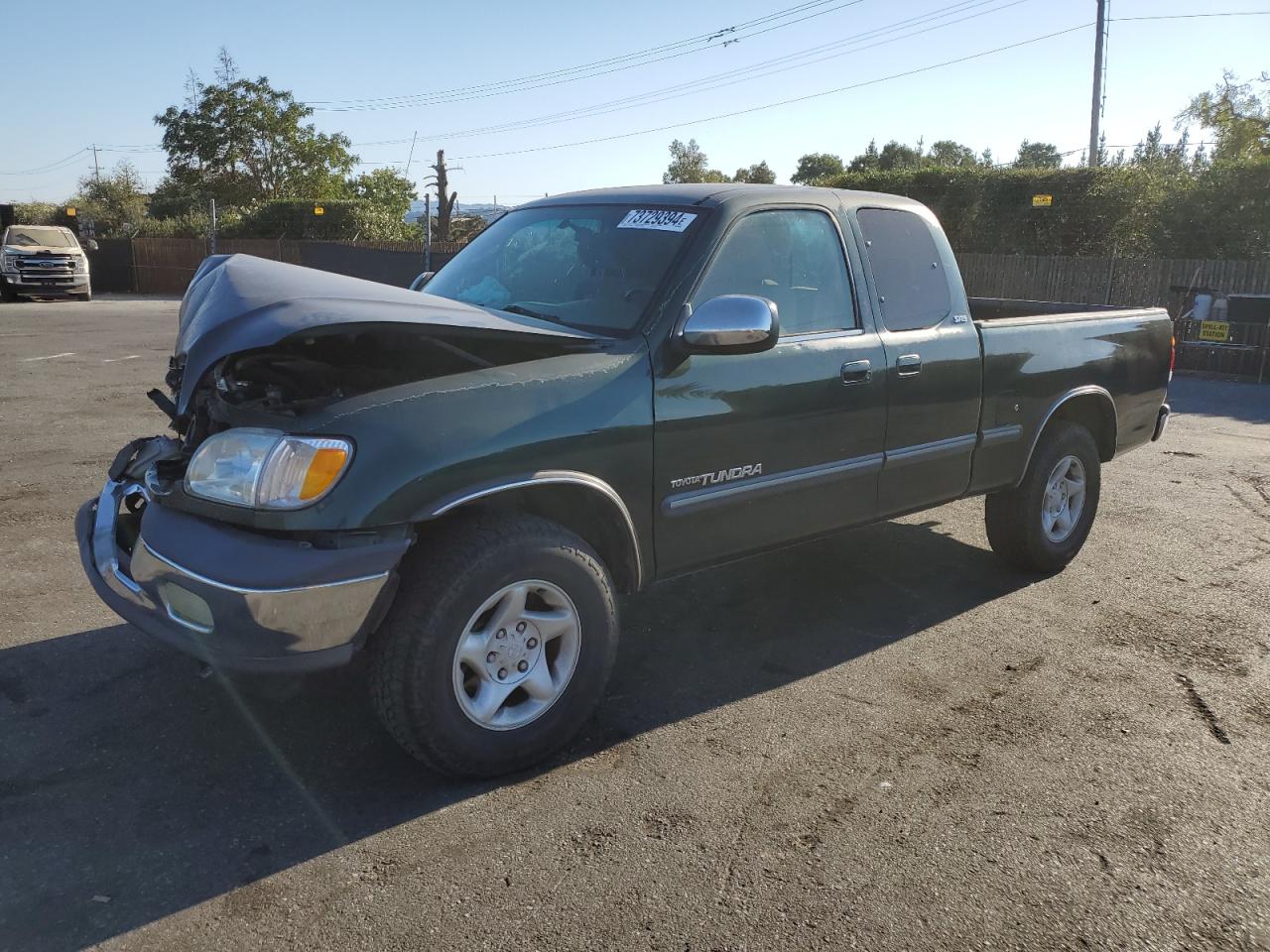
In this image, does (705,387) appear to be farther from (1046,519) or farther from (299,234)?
(299,234)

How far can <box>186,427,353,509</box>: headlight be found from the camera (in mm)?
2830

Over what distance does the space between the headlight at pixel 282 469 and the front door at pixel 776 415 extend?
1.17 m

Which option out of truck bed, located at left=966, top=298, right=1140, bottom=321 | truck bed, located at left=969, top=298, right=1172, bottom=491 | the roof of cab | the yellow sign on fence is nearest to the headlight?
the roof of cab

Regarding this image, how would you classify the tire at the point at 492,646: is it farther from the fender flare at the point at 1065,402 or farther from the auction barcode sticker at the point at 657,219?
the fender flare at the point at 1065,402

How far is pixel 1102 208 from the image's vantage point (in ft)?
70.1

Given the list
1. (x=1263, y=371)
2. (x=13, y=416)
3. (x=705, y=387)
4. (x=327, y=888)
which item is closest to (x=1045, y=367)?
(x=705, y=387)

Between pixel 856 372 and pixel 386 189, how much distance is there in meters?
51.4

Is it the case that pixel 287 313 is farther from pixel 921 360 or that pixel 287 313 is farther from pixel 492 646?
pixel 921 360

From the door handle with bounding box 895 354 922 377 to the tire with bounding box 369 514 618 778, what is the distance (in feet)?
5.74

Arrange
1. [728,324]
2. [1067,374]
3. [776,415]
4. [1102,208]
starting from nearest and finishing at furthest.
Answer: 1. [728,324]
2. [776,415]
3. [1067,374]
4. [1102,208]

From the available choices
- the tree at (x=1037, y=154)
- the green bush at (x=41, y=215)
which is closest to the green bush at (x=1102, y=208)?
the green bush at (x=41, y=215)

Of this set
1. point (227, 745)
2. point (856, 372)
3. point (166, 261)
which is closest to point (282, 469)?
point (227, 745)

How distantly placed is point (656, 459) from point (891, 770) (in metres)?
1.34

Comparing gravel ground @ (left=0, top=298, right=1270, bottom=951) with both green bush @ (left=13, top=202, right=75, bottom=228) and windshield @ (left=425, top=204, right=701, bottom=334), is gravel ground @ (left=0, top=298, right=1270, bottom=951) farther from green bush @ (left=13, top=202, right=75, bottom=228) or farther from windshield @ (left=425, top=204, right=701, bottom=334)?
green bush @ (left=13, top=202, right=75, bottom=228)
